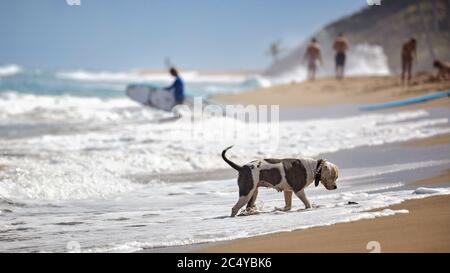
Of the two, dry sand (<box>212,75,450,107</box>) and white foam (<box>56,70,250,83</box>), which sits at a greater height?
white foam (<box>56,70,250,83</box>)

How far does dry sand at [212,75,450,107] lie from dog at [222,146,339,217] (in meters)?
12.0

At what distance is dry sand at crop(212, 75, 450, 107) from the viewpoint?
1847cm

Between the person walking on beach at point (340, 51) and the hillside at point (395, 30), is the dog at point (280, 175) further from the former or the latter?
the hillside at point (395, 30)

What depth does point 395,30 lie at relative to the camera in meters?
38.1

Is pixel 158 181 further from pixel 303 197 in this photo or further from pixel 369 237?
pixel 369 237

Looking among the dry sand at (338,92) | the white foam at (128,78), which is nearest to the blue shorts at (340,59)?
the dry sand at (338,92)

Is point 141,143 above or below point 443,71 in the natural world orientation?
below

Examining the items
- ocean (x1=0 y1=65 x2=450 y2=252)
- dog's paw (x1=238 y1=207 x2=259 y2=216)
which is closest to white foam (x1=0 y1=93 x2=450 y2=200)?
ocean (x1=0 y1=65 x2=450 y2=252)

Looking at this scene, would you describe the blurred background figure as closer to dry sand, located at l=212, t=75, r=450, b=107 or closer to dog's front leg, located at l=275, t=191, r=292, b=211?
dry sand, located at l=212, t=75, r=450, b=107

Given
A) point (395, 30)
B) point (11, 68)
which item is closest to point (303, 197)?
point (395, 30)

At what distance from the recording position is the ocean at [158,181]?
5594 mm

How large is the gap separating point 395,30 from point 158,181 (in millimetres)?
31319

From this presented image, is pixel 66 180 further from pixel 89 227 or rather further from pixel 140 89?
pixel 140 89

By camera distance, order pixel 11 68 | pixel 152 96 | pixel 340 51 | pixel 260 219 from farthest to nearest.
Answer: pixel 11 68 < pixel 340 51 < pixel 152 96 < pixel 260 219
